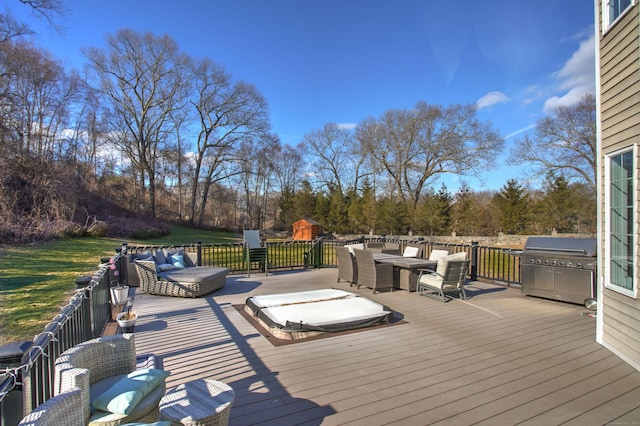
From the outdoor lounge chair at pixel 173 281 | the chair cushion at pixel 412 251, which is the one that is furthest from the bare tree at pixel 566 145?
the outdoor lounge chair at pixel 173 281

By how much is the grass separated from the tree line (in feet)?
7.45

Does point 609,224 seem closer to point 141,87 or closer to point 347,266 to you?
point 347,266

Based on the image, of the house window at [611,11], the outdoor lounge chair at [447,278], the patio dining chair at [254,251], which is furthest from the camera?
the patio dining chair at [254,251]

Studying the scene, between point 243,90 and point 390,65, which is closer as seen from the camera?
point 390,65

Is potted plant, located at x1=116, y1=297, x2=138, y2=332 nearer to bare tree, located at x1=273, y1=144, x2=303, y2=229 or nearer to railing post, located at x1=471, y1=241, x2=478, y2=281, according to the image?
railing post, located at x1=471, y1=241, x2=478, y2=281

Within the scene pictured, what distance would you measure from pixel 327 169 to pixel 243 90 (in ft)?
31.6

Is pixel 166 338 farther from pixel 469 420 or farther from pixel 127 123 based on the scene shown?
pixel 127 123

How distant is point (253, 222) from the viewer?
3045 centimetres

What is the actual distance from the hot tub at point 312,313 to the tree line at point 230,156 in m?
11.0

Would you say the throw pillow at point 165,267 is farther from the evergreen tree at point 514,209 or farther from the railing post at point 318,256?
the evergreen tree at point 514,209

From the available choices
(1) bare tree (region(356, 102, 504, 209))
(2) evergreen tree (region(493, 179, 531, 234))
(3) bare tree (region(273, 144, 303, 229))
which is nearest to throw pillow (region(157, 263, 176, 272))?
(2) evergreen tree (region(493, 179, 531, 234))

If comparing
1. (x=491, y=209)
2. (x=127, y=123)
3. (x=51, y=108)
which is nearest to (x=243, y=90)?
(x=127, y=123)

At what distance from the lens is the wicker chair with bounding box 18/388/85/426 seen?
1.09 meters

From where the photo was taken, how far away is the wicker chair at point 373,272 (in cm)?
580
